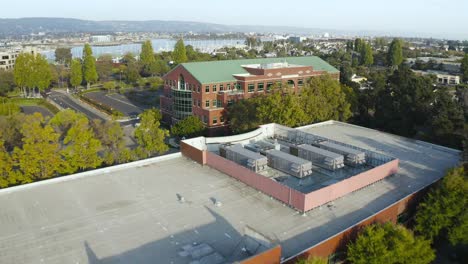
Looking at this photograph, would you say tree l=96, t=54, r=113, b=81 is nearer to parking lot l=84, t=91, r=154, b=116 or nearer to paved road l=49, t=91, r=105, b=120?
parking lot l=84, t=91, r=154, b=116

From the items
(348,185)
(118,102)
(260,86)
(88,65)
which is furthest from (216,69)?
(88,65)

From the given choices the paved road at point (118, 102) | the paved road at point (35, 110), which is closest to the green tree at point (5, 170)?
the paved road at point (118, 102)

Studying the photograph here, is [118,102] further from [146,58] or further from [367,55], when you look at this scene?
[367,55]

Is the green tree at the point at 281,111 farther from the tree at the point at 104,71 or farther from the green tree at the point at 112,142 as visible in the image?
the tree at the point at 104,71

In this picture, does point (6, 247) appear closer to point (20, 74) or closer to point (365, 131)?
point (365, 131)

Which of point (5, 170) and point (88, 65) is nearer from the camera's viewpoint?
point (5, 170)

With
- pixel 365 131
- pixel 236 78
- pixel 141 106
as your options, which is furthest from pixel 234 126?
pixel 141 106

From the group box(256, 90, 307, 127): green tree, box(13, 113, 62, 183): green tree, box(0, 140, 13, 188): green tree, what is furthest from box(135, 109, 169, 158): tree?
box(0, 140, 13, 188): green tree
